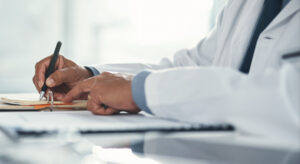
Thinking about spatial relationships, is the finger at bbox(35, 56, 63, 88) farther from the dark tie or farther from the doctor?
the dark tie

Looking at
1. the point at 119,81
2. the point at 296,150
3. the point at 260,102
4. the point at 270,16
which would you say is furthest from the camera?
the point at 270,16

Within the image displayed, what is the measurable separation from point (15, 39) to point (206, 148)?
2918 mm

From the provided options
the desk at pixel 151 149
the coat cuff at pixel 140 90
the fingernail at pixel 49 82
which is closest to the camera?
the desk at pixel 151 149

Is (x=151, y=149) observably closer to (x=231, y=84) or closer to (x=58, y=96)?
(x=231, y=84)

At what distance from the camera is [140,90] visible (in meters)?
0.59

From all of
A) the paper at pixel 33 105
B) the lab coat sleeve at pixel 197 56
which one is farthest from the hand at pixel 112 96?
the lab coat sleeve at pixel 197 56

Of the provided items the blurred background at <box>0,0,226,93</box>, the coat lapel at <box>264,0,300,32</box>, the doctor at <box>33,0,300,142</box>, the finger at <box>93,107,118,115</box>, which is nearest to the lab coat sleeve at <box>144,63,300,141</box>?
the doctor at <box>33,0,300,142</box>

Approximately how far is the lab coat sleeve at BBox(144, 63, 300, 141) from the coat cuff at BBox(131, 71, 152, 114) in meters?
0.01

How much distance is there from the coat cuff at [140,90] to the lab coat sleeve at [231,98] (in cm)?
1

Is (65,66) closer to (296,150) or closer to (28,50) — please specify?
(296,150)

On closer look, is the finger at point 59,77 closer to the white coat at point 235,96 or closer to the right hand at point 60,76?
the right hand at point 60,76

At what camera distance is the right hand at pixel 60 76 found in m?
0.94

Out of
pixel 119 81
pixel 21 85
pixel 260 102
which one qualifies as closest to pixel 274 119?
pixel 260 102

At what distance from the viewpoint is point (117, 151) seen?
0.44 metres
